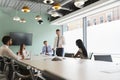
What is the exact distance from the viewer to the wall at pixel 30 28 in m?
8.62

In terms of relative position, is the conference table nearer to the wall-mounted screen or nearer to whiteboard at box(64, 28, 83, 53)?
whiteboard at box(64, 28, 83, 53)

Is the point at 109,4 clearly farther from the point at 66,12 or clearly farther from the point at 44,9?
the point at 44,9

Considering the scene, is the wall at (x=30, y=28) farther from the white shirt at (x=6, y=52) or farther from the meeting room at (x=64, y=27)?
the white shirt at (x=6, y=52)

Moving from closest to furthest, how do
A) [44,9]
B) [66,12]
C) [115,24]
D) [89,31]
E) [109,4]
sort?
[109,4], [115,24], [89,31], [66,12], [44,9]

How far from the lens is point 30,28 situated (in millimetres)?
9203

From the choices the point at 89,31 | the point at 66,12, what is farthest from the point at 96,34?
the point at 66,12

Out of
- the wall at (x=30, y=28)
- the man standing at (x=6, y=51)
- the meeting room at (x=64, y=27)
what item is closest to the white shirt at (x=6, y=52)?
the man standing at (x=6, y=51)

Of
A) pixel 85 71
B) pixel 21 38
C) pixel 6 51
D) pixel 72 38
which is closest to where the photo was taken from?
pixel 85 71

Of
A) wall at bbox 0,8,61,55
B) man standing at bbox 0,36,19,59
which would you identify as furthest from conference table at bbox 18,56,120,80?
wall at bbox 0,8,61,55

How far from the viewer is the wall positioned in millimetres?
8625

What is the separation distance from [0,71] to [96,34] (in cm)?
488

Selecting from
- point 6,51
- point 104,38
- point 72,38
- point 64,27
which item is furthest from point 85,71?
point 64,27

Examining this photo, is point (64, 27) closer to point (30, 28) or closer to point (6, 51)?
point (30, 28)

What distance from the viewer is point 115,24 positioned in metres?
6.51
